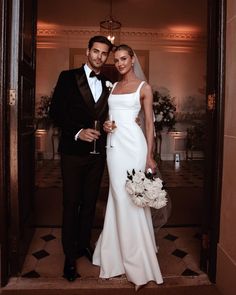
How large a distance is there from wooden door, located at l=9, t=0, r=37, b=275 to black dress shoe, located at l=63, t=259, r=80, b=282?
15.7 inches

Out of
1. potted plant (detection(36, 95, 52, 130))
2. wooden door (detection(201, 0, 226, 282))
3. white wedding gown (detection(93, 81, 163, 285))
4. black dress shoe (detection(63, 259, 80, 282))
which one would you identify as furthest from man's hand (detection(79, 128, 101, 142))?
potted plant (detection(36, 95, 52, 130))

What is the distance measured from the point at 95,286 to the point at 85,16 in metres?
7.25

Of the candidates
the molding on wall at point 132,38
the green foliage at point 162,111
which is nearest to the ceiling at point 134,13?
the molding on wall at point 132,38

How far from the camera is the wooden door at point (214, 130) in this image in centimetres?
240

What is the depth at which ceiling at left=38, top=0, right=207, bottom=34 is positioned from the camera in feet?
23.3

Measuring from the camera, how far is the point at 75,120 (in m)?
2.70

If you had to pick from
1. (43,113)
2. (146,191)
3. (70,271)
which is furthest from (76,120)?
(43,113)

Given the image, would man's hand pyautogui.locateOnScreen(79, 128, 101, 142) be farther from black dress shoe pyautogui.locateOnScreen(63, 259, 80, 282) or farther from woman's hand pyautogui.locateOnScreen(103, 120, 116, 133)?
black dress shoe pyautogui.locateOnScreen(63, 259, 80, 282)

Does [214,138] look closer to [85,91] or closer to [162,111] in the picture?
[85,91]

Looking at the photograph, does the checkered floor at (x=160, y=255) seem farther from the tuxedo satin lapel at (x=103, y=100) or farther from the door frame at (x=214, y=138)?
the tuxedo satin lapel at (x=103, y=100)

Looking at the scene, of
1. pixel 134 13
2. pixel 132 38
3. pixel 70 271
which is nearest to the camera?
pixel 70 271

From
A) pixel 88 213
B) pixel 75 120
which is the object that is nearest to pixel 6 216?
pixel 88 213

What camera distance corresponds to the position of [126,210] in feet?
8.70

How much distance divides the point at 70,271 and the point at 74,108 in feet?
4.62
